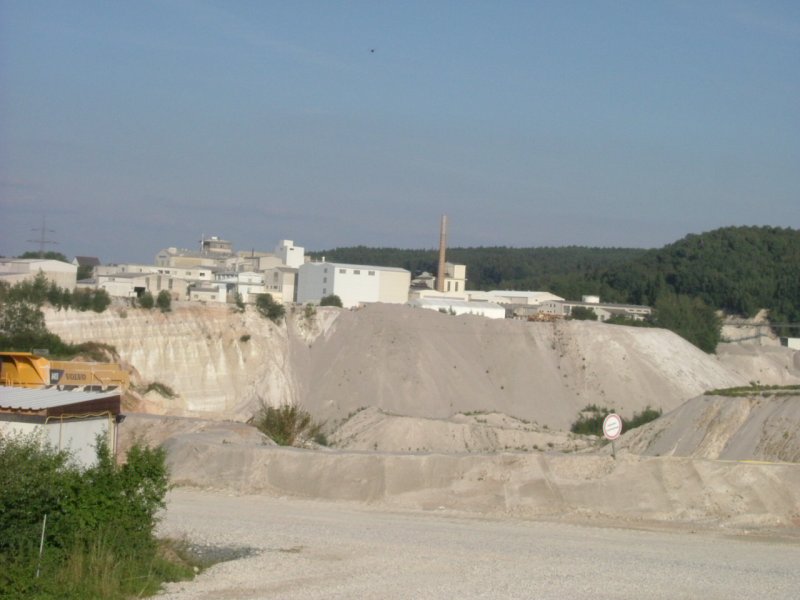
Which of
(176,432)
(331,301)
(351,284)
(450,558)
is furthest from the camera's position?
(351,284)

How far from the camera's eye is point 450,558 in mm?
19062

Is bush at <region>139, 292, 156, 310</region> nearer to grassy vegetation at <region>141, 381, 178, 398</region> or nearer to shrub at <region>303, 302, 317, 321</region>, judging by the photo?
grassy vegetation at <region>141, 381, 178, 398</region>

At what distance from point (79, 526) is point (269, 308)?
54.6m

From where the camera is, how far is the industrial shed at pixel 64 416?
60.8 feet

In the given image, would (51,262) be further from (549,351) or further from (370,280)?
(549,351)

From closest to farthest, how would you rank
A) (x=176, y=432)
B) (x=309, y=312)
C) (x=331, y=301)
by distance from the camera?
(x=176, y=432) < (x=309, y=312) < (x=331, y=301)

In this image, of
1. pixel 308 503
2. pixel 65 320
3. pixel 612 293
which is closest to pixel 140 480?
pixel 308 503

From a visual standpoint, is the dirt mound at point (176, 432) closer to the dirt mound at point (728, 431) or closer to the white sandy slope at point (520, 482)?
the white sandy slope at point (520, 482)

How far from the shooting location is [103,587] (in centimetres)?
1476

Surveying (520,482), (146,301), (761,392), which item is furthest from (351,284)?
(520,482)

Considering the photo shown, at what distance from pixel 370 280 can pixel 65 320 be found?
32.8 m

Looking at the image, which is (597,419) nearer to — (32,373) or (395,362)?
(395,362)

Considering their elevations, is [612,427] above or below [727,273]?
below

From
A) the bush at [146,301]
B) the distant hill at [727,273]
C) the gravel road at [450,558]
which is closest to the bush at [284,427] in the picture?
the gravel road at [450,558]
